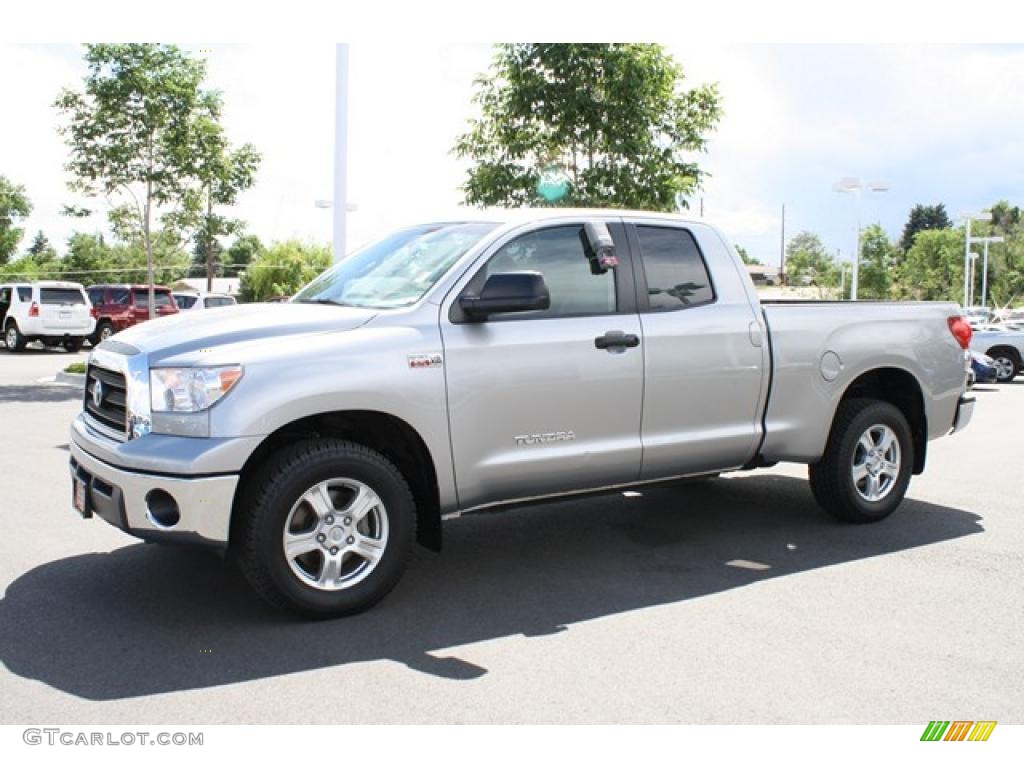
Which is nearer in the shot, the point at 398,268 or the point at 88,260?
the point at 398,268

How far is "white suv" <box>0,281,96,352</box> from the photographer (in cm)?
2722

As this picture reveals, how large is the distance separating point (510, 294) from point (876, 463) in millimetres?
3205

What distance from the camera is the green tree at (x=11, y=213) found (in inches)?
2680

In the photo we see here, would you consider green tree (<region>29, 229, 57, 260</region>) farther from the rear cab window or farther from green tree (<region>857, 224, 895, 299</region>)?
the rear cab window

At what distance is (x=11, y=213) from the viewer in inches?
2734

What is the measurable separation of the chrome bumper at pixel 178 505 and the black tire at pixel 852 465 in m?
3.89

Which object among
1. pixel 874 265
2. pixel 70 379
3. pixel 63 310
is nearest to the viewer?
pixel 70 379

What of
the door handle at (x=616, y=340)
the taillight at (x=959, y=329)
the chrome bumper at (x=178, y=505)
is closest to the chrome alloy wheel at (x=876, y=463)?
the taillight at (x=959, y=329)

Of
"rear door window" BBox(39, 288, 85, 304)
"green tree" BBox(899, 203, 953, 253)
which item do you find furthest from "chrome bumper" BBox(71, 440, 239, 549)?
"green tree" BBox(899, 203, 953, 253)

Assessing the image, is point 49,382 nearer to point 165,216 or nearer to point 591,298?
point 165,216

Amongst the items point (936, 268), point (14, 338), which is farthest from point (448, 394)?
point (936, 268)

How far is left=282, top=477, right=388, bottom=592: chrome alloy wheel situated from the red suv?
86.0 ft

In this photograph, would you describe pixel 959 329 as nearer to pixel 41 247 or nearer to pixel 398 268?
pixel 398 268

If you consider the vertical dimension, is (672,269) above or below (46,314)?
above
